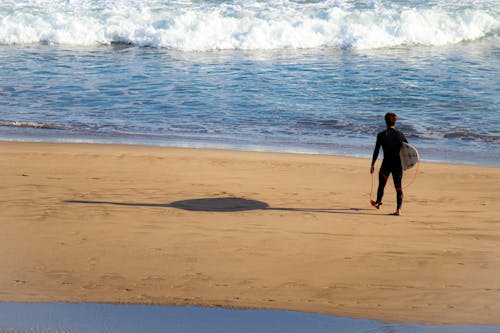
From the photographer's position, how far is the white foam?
25422 millimetres

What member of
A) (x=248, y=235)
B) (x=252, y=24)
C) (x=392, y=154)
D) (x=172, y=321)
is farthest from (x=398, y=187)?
(x=252, y=24)

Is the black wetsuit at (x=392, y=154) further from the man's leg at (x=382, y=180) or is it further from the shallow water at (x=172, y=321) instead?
the shallow water at (x=172, y=321)

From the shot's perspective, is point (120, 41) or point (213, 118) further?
point (120, 41)

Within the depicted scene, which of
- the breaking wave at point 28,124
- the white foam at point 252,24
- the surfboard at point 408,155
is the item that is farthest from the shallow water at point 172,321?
the white foam at point 252,24

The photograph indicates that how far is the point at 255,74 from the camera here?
2009 cm

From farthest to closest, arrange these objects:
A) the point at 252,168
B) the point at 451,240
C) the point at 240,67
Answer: the point at 240,67, the point at 252,168, the point at 451,240

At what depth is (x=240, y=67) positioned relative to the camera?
69.7 feet

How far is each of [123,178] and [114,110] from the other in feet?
18.6

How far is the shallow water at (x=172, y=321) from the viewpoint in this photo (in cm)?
623

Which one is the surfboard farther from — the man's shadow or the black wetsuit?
the man's shadow

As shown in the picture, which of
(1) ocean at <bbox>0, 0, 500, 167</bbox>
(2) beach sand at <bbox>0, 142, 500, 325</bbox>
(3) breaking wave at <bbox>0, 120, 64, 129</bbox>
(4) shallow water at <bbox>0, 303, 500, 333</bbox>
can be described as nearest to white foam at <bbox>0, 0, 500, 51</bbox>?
(1) ocean at <bbox>0, 0, 500, 167</bbox>

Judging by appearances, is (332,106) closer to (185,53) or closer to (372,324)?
(185,53)

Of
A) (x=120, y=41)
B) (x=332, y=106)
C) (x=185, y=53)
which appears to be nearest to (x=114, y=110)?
(x=332, y=106)

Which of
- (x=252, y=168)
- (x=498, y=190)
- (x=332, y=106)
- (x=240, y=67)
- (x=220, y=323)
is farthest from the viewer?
(x=240, y=67)
